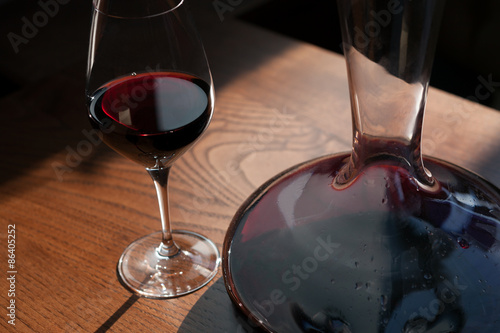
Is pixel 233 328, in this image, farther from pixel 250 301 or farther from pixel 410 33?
pixel 410 33

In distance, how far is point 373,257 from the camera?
1.21 feet

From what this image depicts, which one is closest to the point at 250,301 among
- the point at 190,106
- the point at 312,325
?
the point at 312,325

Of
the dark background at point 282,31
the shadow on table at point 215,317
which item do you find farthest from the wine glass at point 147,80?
the dark background at point 282,31

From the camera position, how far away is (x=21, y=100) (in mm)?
747

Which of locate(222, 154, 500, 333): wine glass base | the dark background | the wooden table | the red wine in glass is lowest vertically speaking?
the dark background

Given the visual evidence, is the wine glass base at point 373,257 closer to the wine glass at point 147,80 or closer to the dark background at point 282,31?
the wine glass at point 147,80

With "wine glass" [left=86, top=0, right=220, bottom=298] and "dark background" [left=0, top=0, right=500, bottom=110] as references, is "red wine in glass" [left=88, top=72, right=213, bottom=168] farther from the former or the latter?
"dark background" [left=0, top=0, right=500, bottom=110]

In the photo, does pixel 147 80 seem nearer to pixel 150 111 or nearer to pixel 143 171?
pixel 150 111

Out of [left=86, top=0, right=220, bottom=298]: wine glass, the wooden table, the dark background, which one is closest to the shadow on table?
the wooden table

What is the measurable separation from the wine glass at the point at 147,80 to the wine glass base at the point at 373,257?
84mm

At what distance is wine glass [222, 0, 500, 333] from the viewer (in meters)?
0.34

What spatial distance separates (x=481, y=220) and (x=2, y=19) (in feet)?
5.12

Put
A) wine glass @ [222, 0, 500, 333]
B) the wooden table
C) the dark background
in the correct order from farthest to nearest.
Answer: the dark background, the wooden table, wine glass @ [222, 0, 500, 333]

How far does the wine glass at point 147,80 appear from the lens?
41 centimetres
